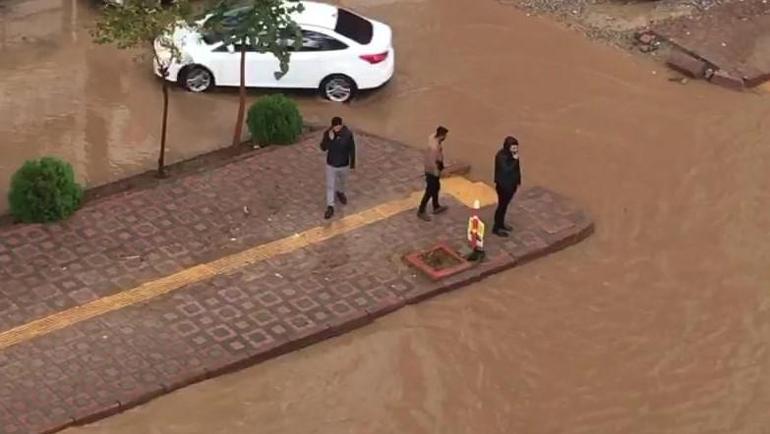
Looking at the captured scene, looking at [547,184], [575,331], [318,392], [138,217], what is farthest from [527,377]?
[138,217]

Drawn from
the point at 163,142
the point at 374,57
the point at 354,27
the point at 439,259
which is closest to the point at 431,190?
the point at 439,259

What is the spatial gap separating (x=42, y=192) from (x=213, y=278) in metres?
2.46

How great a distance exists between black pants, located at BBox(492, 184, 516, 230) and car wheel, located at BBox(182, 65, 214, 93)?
215 inches

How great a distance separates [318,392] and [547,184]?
5.44m

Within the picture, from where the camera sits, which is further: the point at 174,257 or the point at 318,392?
the point at 174,257

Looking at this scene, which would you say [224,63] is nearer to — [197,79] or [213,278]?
[197,79]

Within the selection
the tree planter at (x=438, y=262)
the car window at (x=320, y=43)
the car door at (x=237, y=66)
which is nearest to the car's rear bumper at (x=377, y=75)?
the car window at (x=320, y=43)

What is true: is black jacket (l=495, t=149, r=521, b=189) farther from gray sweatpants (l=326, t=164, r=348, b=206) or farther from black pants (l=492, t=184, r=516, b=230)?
gray sweatpants (l=326, t=164, r=348, b=206)

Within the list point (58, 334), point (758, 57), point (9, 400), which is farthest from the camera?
point (758, 57)

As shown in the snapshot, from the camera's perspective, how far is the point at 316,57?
20.7 meters

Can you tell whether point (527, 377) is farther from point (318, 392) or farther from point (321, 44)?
point (321, 44)

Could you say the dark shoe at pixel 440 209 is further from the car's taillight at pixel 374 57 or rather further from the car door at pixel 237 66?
the car door at pixel 237 66

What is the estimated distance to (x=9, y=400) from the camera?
14.5m

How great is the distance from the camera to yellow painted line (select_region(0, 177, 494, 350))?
51.4 ft
